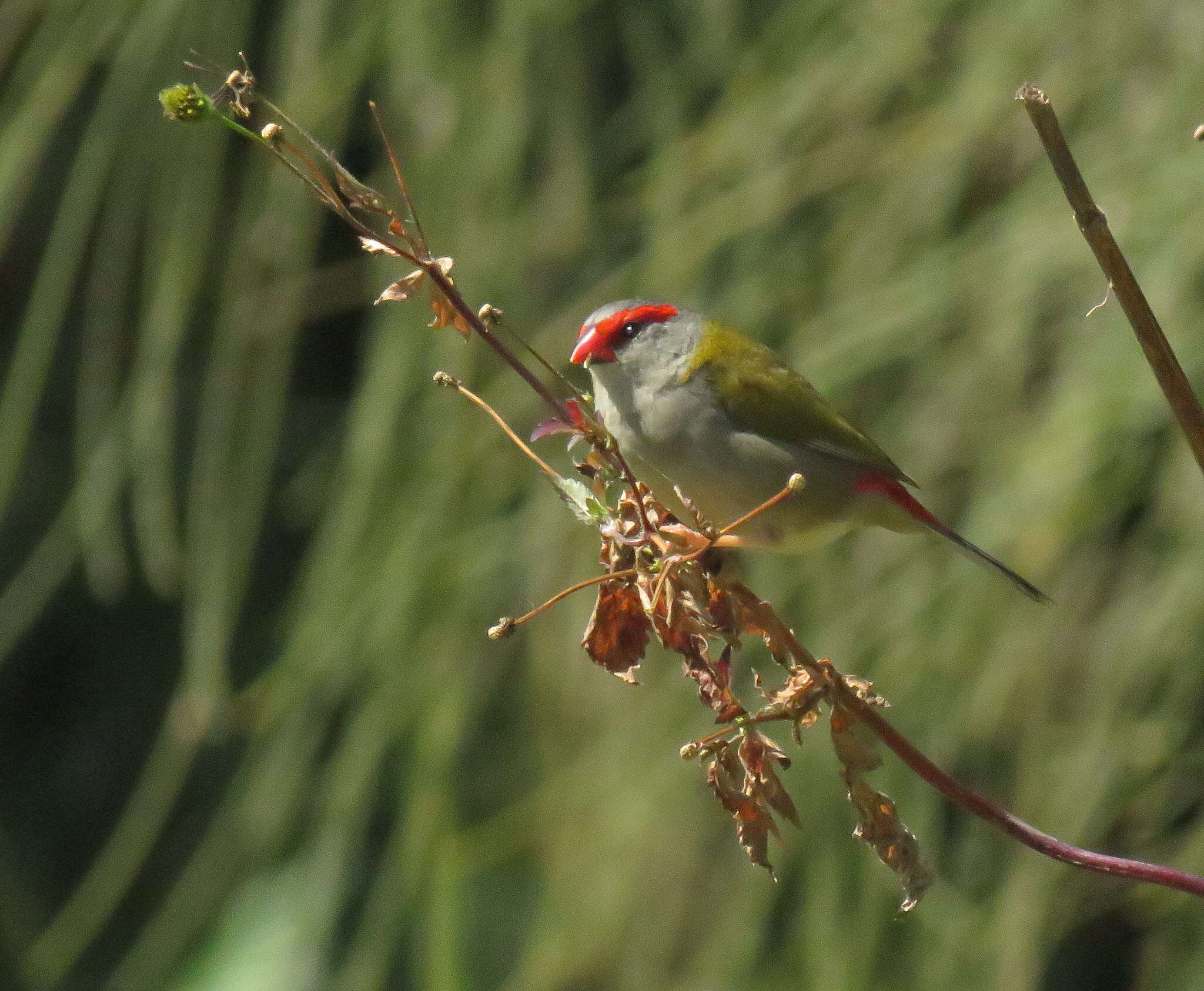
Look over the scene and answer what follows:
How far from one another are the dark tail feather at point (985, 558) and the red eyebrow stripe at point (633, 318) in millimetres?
492

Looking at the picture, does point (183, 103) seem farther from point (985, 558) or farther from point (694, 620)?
point (985, 558)

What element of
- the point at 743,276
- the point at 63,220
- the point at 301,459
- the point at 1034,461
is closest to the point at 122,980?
the point at 301,459

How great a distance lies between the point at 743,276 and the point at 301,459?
5.00ft

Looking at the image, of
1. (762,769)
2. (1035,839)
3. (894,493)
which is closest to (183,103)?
(762,769)

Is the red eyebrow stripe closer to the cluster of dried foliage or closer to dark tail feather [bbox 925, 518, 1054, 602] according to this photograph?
dark tail feather [bbox 925, 518, 1054, 602]

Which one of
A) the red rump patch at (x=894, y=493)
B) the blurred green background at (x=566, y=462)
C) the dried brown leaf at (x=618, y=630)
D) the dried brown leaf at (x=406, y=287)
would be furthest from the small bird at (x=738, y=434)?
the dried brown leaf at (x=406, y=287)

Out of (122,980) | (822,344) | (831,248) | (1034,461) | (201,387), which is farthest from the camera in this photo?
(201,387)

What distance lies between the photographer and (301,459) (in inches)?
144

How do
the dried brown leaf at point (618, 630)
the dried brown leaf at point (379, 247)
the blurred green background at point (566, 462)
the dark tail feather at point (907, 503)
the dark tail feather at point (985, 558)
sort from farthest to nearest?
the blurred green background at point (566, 462), the dark tail feather at point (907, 503), the dark tail feather at point (985, 558), the dried brown leaf at point (618, 630), the dried brown leaf at point (379, 247)

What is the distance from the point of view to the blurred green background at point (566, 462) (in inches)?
91.2

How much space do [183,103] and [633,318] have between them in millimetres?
1214

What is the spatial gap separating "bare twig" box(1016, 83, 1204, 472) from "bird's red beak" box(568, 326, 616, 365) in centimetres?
113

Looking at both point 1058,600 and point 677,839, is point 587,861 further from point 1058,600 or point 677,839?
point 1058,600

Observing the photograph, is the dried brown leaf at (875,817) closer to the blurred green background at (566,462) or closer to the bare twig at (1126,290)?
the bare twig at (1126,290)
